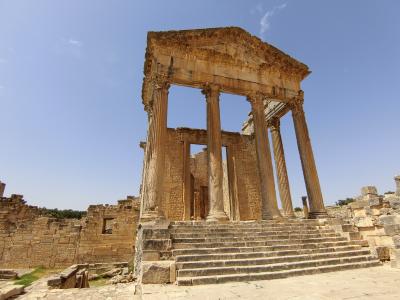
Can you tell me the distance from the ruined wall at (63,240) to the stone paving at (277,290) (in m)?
11.2

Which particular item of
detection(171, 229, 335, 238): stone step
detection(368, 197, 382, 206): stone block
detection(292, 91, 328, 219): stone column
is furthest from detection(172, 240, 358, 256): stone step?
detection(292, 91, 328, 219): stone column

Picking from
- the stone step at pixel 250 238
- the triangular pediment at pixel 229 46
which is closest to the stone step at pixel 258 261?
the stone step at pixel 250 238

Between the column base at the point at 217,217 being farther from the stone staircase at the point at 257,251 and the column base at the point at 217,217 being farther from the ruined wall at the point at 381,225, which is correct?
the ruined wall at the point at 381,225

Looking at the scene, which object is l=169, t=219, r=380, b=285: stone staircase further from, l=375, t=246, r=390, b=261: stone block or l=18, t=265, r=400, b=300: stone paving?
l=18, t=265, r=400, b=300: stone paving

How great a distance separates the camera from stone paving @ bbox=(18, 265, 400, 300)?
13.2ft

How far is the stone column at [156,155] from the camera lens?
8617mm

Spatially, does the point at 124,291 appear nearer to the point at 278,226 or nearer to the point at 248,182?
the point at 278,226

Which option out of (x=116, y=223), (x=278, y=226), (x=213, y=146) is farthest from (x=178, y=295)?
(x=116, y=223)

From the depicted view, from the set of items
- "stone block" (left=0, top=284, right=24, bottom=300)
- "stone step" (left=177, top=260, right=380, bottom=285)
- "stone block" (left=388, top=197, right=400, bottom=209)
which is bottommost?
"stone block" (left=0, top=284, right=24, bottom=300)

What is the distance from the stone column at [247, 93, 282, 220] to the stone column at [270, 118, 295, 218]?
7.79 ft

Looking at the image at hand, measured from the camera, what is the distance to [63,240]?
15.3 meters

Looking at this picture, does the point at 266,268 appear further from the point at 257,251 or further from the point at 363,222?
the point at 363,222

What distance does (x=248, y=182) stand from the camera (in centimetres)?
1577

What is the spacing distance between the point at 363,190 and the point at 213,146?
7010mm
